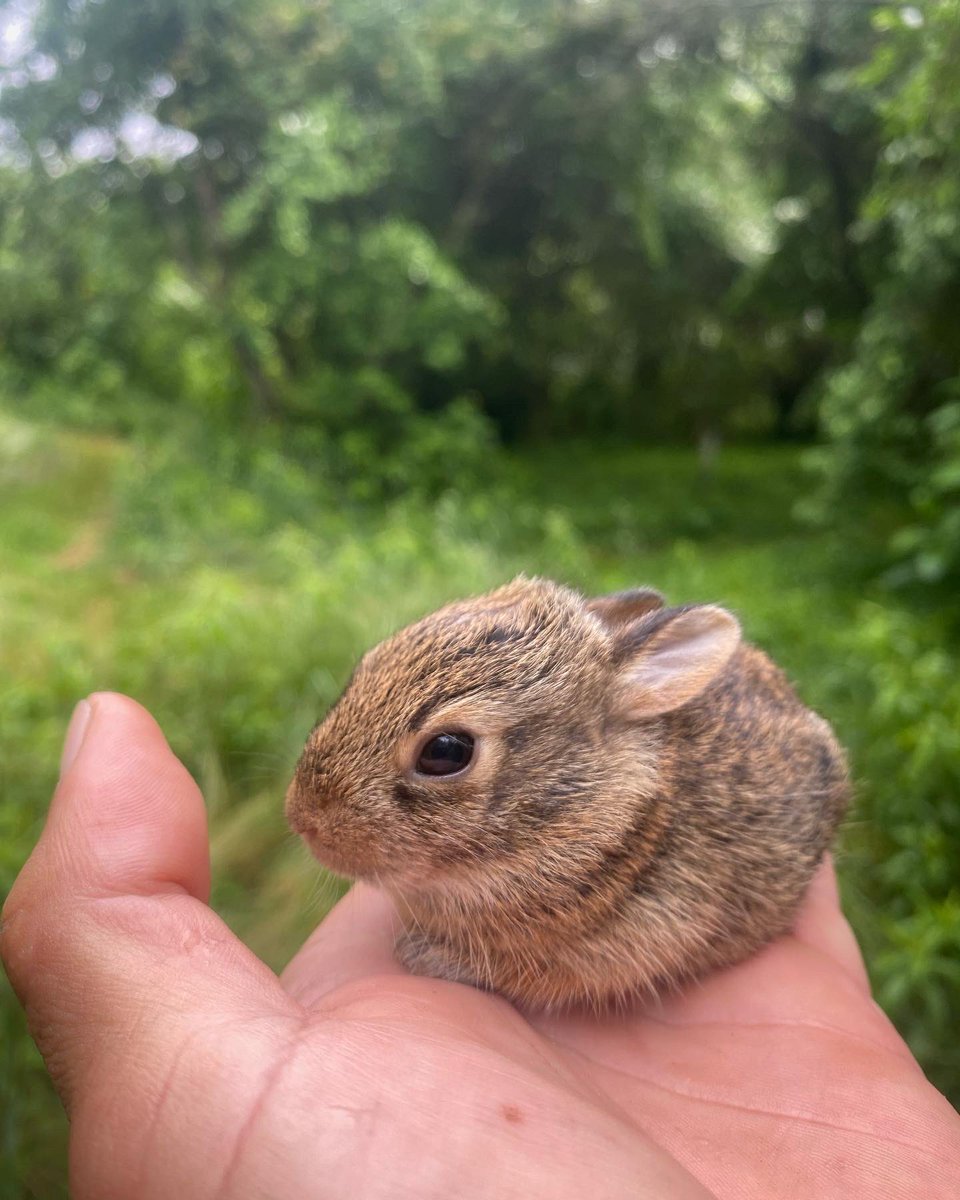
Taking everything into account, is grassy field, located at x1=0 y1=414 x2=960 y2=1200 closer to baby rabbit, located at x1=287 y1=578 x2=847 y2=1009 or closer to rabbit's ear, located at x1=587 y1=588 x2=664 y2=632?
rabbit's ear, located at x1=587 y1=588 x2=664 y2=632

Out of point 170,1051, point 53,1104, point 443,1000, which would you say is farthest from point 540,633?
point 53,1104

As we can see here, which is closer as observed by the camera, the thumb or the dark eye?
the thumb

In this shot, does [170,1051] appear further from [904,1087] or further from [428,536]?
[428,536]

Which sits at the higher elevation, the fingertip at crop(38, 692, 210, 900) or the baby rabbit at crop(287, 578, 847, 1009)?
the fingertip at crop(38, 692, 210, 900)

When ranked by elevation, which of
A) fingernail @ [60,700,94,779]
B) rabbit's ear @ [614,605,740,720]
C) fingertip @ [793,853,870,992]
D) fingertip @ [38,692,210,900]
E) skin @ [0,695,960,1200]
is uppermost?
fingernail @ [60,700,94,779]

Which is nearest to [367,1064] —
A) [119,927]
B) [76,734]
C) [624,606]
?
[119,927]

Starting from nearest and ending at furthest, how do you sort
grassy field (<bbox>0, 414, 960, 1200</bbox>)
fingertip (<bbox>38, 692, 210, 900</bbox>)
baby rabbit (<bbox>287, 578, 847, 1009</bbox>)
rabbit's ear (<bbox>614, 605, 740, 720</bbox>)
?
fingertip (<bbox>38, 692, 210, 900</bbox>), baby rabbit (<bbox>287, 578, 847, 1009</bbox>), rabbit's ear (<bbox>614, 605, 740, 720</bbox>), grassy field (<bbox>0, 414, 960, 1200</bbox>)

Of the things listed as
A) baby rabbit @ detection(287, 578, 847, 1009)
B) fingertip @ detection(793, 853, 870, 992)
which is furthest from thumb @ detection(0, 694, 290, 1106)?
fingertip @ detection(793, 853, 870, 992)
